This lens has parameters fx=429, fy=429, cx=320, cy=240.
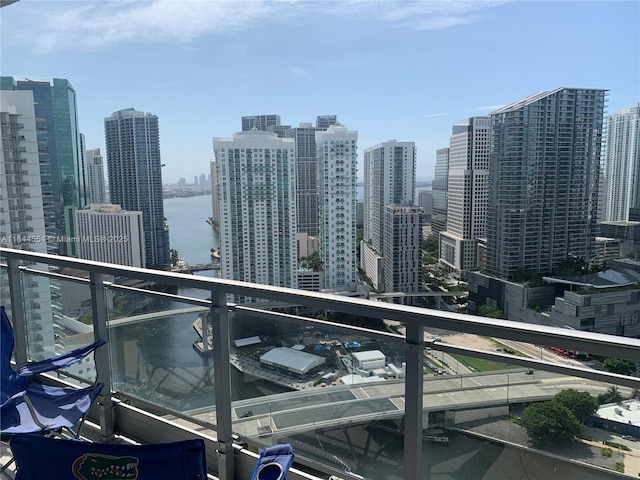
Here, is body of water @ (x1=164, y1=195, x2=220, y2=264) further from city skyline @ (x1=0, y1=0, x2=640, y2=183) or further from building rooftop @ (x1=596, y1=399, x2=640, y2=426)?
building rooftop @ (x1=596, y1=399, x2=640, y2=426)

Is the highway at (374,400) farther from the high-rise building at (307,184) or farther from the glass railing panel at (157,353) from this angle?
the high-rise building at (307,184)

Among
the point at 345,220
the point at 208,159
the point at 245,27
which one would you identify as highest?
the point at 245,27

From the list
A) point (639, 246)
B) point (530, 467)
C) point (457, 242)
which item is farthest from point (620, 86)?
point (530, 467)

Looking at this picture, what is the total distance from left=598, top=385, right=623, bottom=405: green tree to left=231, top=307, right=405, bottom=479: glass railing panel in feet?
1.59

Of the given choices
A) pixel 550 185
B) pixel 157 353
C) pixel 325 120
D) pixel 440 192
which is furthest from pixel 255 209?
pixel 157 353

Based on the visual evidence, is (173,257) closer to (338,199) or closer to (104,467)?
(338,199)

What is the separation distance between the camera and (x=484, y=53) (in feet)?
176

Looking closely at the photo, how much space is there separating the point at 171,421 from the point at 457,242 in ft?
161

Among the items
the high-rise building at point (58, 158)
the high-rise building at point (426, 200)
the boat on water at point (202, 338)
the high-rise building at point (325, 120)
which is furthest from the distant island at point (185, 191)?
the boat on water at point (202, 338)

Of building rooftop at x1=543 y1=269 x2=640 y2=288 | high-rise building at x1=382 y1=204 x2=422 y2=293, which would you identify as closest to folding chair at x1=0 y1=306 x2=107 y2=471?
building rooftop at x1=543 y1=269 x2=640 y2=288

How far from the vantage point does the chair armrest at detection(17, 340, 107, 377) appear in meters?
1.82

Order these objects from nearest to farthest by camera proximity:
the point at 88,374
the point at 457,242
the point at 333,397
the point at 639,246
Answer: the point at 333,397
the point at 88,374
the point at 639,246
the point at 457,242

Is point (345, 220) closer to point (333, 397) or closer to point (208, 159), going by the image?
point (208, 159)

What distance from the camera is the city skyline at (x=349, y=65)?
35906 mm
